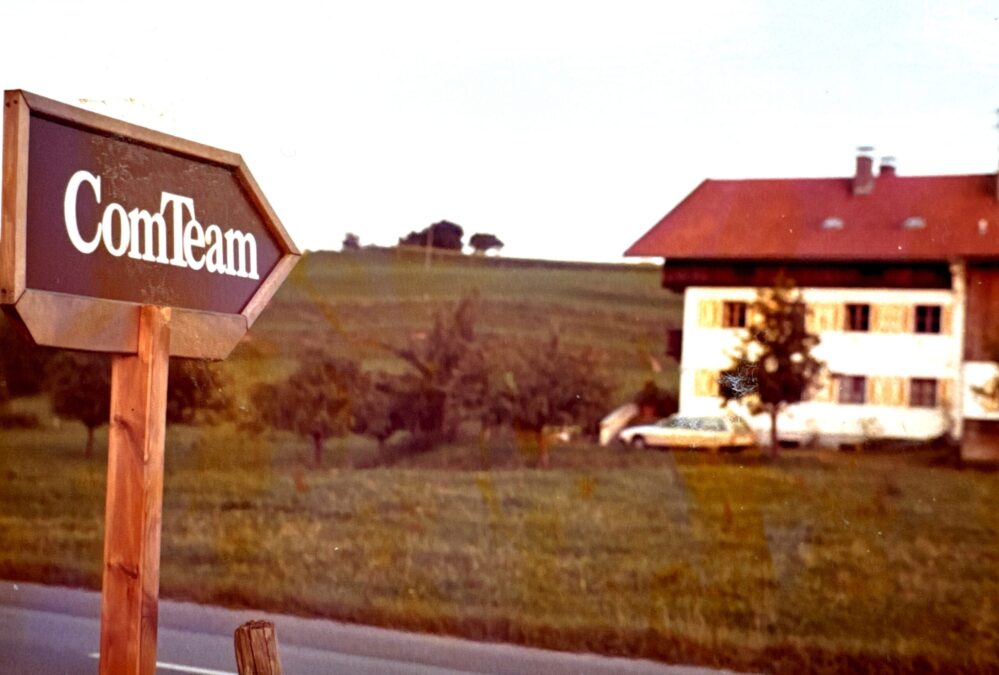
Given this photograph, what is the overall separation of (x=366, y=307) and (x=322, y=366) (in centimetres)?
74

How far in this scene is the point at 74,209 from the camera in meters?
2.30

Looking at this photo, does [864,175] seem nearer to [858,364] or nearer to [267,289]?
[858,364]

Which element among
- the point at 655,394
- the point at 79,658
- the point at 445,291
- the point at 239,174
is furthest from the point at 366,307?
the point at 239,174

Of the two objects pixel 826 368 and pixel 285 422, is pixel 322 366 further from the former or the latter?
pixel 826 368

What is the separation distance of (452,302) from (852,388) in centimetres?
339

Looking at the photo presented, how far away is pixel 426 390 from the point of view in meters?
11.5

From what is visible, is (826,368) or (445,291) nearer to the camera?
(826,368)

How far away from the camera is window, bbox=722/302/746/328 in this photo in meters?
10.2

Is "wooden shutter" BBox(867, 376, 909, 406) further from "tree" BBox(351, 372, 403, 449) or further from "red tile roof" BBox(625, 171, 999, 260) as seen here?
"tree" BBox(351, 372, 403, 449)

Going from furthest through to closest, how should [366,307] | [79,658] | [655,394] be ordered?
[366,307]
[655,394]
[79,658]

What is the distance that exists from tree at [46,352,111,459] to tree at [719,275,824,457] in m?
5.57

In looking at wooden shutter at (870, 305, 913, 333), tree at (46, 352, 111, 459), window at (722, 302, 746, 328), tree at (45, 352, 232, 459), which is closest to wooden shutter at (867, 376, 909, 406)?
wooden shutter at (870, 305, 913, 333)

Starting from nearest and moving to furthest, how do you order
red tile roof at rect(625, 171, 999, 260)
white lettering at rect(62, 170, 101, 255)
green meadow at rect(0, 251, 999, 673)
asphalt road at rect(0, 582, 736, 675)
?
white lettering at rect(62, 170, 101, 255) → asphalt road at rect(0, 582, 736, 675) → green meadow at rect(0, 251, 999, 673) → red tile roof at rect(625, 171, 999, 260)

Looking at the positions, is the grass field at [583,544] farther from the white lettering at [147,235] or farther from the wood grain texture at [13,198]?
the wood grain texture at [13,198]
